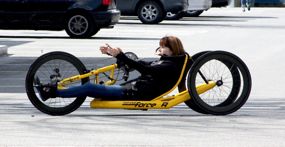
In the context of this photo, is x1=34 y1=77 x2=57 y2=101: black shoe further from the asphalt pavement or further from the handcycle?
the asphalt pavement

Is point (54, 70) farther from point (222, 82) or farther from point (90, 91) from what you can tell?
point (222, 82)

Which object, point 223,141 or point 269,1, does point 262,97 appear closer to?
point 223,141

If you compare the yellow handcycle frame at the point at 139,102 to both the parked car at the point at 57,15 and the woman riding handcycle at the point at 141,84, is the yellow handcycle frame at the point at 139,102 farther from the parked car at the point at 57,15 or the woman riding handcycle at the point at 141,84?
the parked car at the point at 57,15

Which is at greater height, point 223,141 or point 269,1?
point 223,141

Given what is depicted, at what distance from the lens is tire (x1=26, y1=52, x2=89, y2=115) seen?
31.8ft

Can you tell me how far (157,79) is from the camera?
9.74m

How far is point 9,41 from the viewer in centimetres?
2433

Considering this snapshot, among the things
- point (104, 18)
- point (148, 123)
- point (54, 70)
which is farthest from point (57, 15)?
point (148, 123)

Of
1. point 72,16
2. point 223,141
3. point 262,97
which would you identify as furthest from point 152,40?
point 223,141

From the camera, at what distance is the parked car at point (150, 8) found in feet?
108

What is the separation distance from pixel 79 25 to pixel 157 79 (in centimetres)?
1553

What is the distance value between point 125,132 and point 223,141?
3.14ft

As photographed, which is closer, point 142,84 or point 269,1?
point 142,84

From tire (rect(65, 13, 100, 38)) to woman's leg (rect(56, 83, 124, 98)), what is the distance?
50.6 feet
